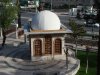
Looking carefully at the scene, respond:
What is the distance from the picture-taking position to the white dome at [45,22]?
34812 millimetres

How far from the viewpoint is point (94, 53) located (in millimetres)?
39250

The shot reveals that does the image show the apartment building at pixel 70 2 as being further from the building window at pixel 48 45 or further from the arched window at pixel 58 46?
the building window at pixel 48 45

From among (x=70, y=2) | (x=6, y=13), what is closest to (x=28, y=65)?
(x=6, y=13)

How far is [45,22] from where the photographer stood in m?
34.8

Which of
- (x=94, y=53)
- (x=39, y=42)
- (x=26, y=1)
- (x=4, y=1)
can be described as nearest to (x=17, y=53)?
(x=39, y=42)

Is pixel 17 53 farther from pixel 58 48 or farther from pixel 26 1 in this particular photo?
pixel 26 1

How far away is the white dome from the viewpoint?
3481cm

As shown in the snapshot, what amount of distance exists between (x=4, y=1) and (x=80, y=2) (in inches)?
2367

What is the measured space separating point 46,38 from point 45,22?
1.92m

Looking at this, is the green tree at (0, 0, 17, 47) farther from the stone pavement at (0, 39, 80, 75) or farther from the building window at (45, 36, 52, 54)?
the building window at (45, 36, 52, 54)

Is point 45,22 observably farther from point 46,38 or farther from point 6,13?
point 6,13

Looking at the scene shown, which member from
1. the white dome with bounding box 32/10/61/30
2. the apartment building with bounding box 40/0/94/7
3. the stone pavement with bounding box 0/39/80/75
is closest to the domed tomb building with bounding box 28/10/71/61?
the white dome with bounding box 32/10/61/30

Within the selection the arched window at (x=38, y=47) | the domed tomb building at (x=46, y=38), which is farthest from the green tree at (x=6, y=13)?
the arched window at (x=38, y=47)

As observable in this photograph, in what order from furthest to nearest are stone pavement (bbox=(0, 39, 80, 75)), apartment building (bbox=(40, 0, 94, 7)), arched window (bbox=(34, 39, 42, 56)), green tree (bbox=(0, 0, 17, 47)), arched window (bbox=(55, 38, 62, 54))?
apartment building (bbox=(40, 0, 94, 7)), green tree (bbox=(0, 0, 17, 47)), arched window (bbox=(55, 38, 62, 54)), arched window (bbox=(34, 39, 42, 56)), stone pavement (bbox=(0, 39, 80, 75))
